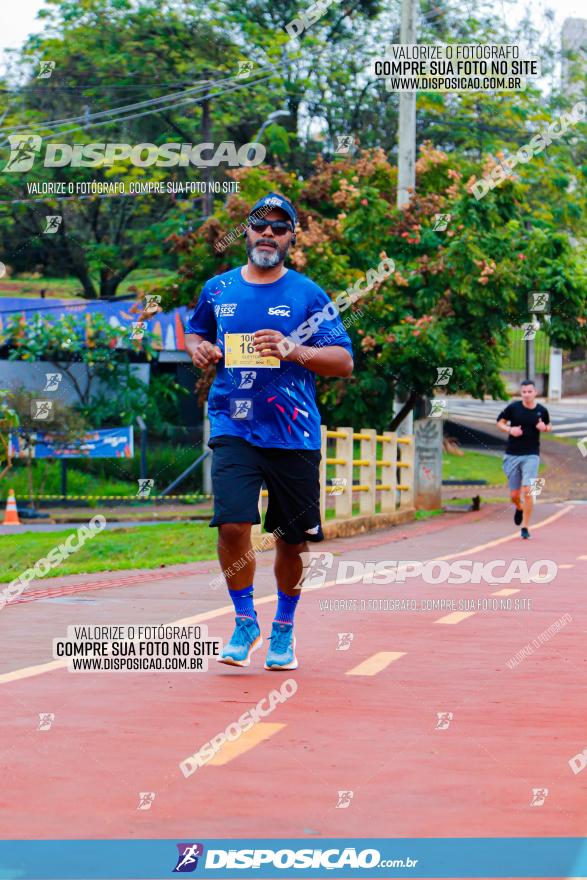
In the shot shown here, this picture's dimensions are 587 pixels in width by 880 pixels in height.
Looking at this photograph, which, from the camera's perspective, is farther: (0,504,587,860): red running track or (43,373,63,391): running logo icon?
(43,373,63,391): running logo icon

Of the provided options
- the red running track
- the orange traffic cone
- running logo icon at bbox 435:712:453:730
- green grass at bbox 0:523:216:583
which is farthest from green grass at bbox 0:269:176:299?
running logo icon at bbox 435:712:453:730

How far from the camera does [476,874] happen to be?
402 cm

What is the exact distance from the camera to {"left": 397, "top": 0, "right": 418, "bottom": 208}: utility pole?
25.6 meters

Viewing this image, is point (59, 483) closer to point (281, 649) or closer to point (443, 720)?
point (281, 649)

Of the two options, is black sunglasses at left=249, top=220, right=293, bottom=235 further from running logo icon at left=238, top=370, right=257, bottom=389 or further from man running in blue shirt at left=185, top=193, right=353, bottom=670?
running logo icon at left=238, top=370, right=257, bottom=389

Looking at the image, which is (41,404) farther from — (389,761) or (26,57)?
(389,761)

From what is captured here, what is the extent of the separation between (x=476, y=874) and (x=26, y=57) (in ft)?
116

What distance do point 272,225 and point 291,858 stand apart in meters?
3.79

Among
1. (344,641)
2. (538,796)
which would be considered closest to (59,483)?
(344,641)

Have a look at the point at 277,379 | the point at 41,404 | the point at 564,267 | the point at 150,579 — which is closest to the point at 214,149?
the point at 41,404

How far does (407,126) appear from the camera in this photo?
25750 mm

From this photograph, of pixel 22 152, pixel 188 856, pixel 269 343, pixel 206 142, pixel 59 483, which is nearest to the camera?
pixel 188 856

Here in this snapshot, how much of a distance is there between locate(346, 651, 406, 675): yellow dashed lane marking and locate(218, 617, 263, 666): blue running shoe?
0.49m

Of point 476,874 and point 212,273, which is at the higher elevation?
point 212,273
